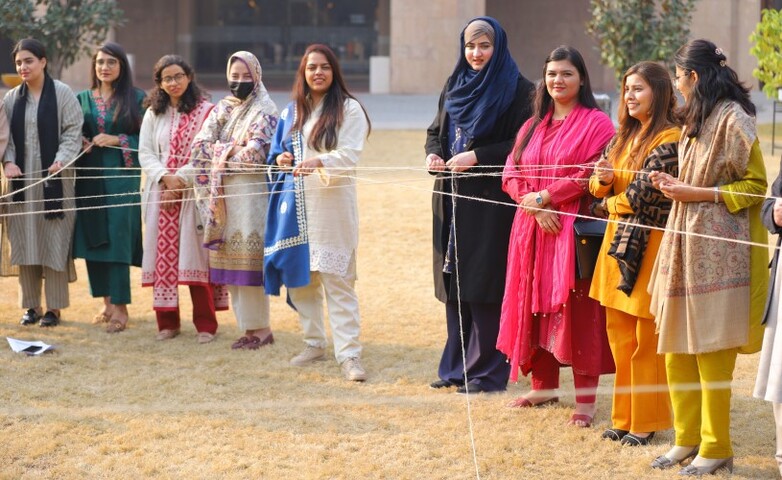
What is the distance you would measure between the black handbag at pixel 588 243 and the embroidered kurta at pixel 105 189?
3.05 m

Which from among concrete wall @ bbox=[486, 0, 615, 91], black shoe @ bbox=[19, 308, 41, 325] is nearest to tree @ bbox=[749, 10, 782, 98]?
black shoe @ bbox=[19, 308, 41, 325]

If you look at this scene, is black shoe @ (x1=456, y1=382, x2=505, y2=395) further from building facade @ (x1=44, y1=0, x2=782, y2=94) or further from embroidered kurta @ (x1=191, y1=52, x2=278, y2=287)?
building facade @ (x1=44, y1=0, x2=782, y2=94)

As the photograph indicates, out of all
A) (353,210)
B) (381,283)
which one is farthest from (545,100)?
(381,283)

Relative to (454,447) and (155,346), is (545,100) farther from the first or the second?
(155,346)

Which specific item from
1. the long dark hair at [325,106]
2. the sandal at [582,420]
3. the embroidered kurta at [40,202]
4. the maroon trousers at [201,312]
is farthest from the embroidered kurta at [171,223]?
the sandal at [582,420]

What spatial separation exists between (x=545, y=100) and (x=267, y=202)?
1924 mm

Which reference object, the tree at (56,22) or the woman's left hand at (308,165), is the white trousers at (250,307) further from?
the tree at (56,22)

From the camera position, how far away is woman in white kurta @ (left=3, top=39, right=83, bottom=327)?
658 centimetres

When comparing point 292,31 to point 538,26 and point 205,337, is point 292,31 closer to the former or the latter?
point 538,26

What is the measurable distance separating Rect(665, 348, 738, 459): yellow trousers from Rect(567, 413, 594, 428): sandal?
613 mm

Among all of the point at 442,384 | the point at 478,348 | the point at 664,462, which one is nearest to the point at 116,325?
the point at 442,384

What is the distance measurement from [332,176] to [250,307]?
3.62 feet

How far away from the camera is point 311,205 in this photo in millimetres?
5758

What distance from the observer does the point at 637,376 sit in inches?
180
